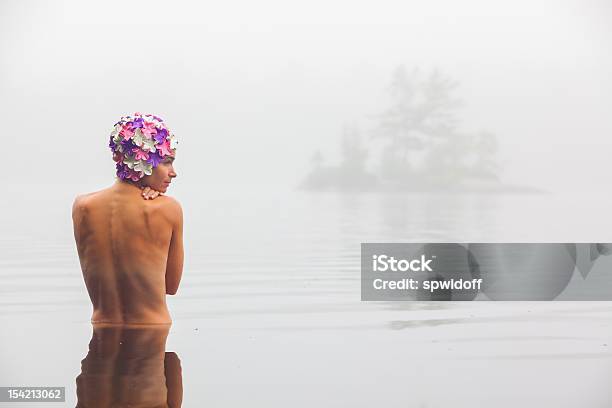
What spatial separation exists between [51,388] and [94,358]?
326mm

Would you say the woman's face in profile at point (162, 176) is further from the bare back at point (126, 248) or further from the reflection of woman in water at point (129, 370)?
the reflection of woman in water at point (129, 370)

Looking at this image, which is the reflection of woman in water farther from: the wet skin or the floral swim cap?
the floral swim cap

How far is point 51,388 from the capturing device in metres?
5.15

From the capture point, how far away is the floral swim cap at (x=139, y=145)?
4895 mm

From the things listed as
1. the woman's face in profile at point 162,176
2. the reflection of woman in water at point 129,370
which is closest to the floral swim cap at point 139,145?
the woman's face in profile at point 162,176

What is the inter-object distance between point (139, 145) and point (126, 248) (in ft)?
1.54

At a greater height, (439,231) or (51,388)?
(439,231)

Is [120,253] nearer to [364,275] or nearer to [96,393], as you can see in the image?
[96,393]

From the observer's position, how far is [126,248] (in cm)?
495

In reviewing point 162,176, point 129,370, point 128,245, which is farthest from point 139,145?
point 129,370

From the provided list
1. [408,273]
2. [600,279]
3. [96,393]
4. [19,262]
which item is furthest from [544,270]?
[19,262]

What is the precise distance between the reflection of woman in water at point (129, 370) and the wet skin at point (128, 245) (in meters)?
0.07

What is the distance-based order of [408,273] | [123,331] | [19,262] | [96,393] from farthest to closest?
[19,262] < [408,273] < [123,331] < [96,393]

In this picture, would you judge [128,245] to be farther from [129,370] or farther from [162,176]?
[129,370]
